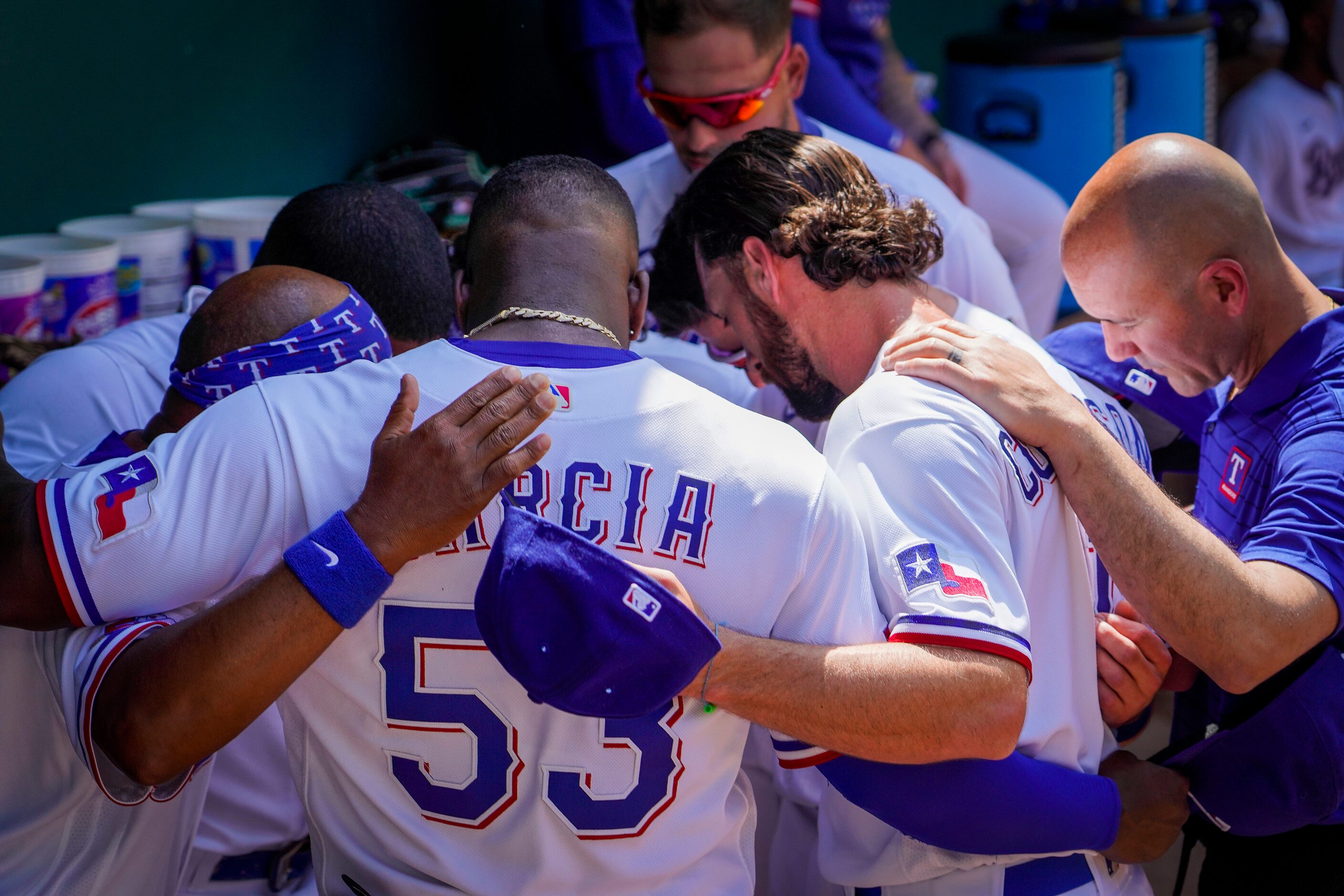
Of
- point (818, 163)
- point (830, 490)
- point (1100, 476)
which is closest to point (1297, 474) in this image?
point (1100, 476)

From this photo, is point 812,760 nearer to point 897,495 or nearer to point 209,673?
point 897,495

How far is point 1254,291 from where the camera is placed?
190 cm

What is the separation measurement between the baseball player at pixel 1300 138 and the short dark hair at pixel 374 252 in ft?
15.1

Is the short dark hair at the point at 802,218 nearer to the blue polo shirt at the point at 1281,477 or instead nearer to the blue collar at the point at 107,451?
the blue polo shirt at the point at 1281,477

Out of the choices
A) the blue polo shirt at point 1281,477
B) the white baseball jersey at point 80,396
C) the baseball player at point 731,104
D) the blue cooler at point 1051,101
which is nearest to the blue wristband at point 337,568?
the white baseball jersey at point 80,396

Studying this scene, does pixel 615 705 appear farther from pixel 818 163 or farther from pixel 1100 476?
pixel 818 163

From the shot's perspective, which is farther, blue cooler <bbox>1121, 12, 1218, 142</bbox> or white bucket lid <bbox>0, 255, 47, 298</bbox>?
blue cooler <bbox>1121, 12, 1218, 142</bbox>

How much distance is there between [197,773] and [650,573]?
2.50 ft

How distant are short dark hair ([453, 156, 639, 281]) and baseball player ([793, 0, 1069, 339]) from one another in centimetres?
269

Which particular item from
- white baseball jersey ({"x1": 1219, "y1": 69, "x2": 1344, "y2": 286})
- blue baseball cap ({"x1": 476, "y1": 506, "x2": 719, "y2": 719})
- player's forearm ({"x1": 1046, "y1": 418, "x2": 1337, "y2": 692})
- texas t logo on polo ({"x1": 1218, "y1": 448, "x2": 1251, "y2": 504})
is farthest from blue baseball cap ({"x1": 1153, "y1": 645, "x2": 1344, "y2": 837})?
white baseball jersey ({"x1": 1219, "y1": 69, "x2": 1344, "y2": 286})

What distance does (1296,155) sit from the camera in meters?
5.43

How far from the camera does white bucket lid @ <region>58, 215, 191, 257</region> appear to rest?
2.72 meters

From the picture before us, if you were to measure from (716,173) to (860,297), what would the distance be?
15.7 inches

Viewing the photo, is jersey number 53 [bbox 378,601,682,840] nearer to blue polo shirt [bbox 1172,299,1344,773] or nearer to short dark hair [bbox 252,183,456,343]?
blue polo shirt [bbox 1172,299,1344,773]
